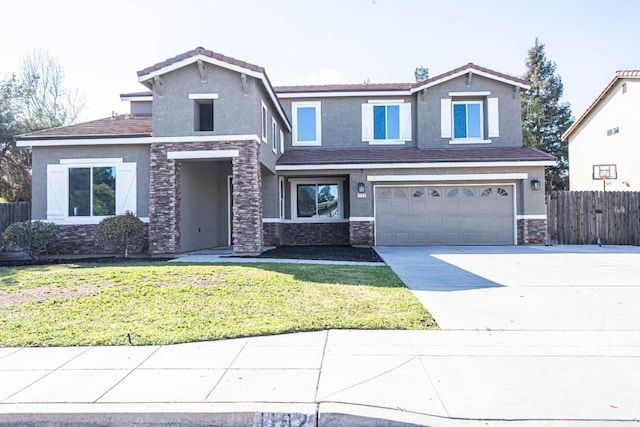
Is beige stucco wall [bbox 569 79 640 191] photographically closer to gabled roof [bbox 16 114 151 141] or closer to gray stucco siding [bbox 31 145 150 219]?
gabled roof [bbox 16 114 151 141]

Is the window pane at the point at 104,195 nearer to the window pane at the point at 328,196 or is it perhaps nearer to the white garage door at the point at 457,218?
the window pane at the point at 328,196

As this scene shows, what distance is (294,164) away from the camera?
1574 cm

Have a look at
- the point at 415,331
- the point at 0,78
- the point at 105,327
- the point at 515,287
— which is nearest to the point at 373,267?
the point at 515,287

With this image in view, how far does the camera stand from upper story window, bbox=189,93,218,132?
12289mm

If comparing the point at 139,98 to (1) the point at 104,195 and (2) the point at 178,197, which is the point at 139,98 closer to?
(1) the point at 104,195

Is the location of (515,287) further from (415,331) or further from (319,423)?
(319,423)

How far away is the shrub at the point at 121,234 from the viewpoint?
12.0 metres

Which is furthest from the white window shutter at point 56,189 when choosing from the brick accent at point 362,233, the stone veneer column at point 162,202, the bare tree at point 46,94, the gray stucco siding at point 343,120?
the bare tree at point 46,94

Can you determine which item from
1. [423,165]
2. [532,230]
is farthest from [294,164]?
[532,230]

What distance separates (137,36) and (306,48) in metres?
5.44

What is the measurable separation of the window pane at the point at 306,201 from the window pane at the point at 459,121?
253 inches

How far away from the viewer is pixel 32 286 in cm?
791

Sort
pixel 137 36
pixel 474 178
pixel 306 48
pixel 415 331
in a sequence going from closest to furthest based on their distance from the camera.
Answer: pixel 415 331 → pixel 137 36 → pixel 306 48 → pixel 474 178

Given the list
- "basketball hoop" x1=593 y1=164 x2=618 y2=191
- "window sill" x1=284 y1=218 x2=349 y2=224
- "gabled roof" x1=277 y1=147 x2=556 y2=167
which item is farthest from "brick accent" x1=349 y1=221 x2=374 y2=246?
"basketball hoop" x1=593 y1=164 x2=618 y2=191
